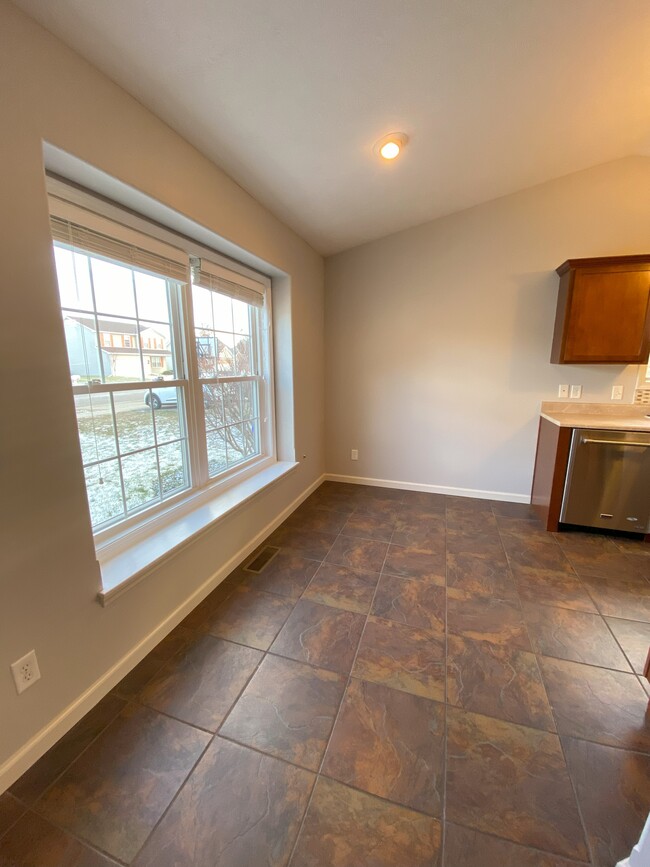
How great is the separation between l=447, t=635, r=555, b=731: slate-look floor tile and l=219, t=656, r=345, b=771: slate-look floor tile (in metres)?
0.50

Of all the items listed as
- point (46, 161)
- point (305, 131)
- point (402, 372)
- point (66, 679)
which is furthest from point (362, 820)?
point (402, 372)

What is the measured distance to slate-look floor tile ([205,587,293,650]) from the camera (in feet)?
5.71

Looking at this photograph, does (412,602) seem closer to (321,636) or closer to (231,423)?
(321,636)

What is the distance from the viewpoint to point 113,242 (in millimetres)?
1551

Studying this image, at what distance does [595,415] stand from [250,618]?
10.2 feet

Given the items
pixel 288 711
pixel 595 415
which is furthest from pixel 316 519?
pixel 595 415

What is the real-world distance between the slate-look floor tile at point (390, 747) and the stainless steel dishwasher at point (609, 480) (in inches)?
80.7

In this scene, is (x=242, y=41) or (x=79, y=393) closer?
(x=242, y=41)

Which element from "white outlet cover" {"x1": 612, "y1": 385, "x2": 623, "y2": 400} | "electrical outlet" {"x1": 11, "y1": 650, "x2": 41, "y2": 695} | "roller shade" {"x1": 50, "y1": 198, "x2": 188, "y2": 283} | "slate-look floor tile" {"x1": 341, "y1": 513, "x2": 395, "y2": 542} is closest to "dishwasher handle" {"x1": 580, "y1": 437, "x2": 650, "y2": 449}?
"white outlet cover" {"x1": 612, "y1": 385, "x2": 623, "y2": 400}

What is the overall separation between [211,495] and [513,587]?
194cm

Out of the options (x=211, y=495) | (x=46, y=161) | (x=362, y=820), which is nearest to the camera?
(x=362, y=820)

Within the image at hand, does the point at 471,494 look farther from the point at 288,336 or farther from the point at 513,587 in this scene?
the point at 288,336

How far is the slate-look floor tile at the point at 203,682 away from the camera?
1.37 m

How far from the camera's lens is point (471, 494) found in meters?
3.50
